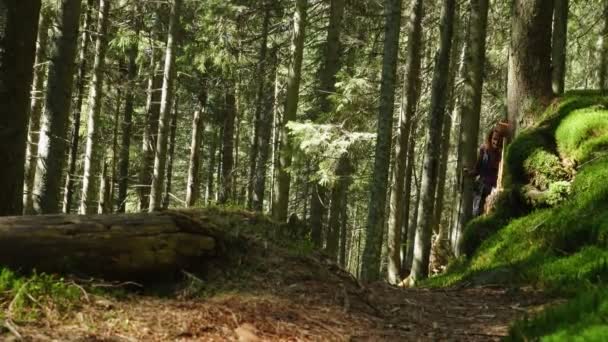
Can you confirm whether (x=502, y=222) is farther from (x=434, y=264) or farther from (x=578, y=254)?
(x=434, y=264)

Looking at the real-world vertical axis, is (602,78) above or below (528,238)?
above

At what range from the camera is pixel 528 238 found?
8.12m

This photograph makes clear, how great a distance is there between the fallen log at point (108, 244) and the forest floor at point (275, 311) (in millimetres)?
197

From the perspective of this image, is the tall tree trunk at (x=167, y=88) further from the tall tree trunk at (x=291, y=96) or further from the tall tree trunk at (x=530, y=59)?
the tall tree trunk at (x=530, y=59)

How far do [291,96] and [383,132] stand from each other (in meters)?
4.22

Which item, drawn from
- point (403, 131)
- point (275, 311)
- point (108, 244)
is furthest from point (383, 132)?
point (108, 244)

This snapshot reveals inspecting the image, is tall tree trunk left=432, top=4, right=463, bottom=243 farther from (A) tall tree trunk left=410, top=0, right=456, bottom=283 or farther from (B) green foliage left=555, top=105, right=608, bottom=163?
(B) green foliage left=555, top=105, right=608, bottom=163

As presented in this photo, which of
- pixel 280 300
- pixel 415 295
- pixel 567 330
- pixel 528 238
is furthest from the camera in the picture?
pixel 528 238

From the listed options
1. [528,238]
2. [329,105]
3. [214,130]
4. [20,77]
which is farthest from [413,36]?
[214,130]

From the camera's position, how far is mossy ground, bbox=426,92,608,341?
672 cm

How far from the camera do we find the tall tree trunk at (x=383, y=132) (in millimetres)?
10102

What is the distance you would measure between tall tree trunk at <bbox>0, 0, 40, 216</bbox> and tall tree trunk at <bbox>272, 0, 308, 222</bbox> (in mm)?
7870

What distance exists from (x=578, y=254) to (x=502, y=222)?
244 cm

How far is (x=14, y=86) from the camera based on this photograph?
18.4 ft
